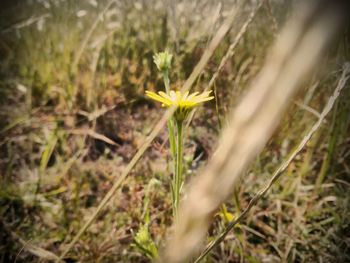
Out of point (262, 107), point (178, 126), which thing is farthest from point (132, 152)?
point (262, 107)

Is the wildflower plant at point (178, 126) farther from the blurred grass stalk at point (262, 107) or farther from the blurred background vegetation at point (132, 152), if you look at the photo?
the blurred grass stalk at point (262, 107)

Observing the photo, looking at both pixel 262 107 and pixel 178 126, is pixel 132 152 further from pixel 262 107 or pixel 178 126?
pixel 262 107

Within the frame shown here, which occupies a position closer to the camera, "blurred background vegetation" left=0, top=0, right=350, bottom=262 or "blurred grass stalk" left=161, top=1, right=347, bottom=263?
"blurred grass stalk" left=161, top=1, right=347, bottom=263

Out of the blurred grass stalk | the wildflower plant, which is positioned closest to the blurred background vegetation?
the wildflower plant

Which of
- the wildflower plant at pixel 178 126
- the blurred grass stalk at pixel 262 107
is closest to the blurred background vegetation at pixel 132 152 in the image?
the wildflower plant at pixel 178 126

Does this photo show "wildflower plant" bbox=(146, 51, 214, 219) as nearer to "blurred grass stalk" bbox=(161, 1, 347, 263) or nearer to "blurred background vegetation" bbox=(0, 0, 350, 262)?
"blurred background vegetation" bbox=(0, 0, 350, 262)

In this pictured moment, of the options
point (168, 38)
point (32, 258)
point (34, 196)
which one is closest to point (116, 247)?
point (32, 258)
